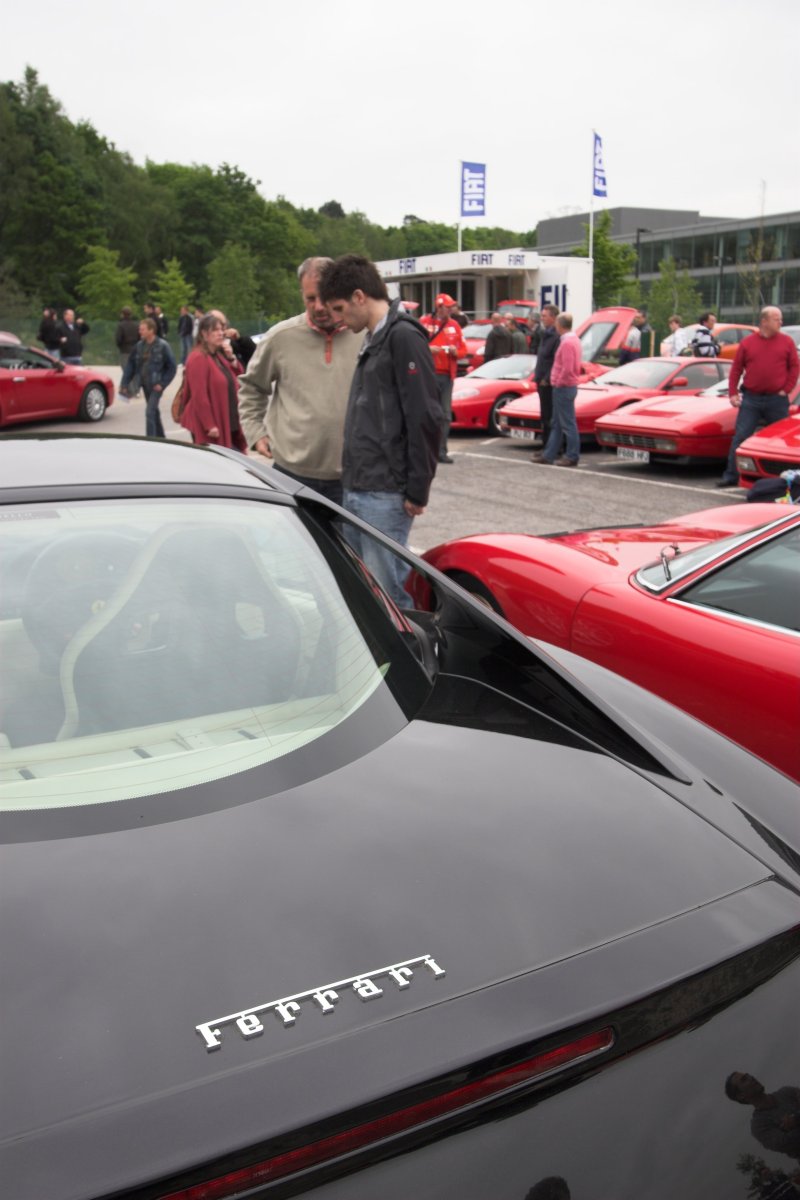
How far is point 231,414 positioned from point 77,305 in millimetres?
62514

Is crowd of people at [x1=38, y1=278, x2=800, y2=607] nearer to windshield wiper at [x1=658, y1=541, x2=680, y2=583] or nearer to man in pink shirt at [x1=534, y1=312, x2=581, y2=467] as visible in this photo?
windshield wiper at [x1=658, y1=541, x2=680, y2=583]

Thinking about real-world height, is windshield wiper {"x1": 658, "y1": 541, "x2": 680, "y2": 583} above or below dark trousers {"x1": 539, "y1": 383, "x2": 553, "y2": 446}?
below

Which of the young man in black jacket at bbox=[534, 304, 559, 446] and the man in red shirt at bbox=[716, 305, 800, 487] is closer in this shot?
the man in red shirt at bbox=[716, 305, 800, 487]

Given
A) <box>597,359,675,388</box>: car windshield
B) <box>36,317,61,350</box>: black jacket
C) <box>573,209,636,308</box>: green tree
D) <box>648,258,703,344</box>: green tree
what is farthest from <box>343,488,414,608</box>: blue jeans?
<box>573,209,636,308</box>: green tree

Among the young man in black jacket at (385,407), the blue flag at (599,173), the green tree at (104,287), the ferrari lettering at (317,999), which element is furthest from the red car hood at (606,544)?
the green tree at (104,287)

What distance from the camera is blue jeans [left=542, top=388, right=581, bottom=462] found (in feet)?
40.0

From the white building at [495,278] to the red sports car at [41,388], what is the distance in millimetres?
16322

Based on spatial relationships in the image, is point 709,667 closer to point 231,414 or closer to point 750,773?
point 750,773

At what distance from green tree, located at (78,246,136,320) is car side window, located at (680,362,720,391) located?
158 feet

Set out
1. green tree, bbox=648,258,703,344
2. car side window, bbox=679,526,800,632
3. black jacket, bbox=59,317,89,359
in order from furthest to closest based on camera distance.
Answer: green tree, bbox=648,258,703,344, black jacket, bbox=59,317,89,359, car side window, bbox=679,526,800,632

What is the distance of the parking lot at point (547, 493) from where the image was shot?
9.13 m

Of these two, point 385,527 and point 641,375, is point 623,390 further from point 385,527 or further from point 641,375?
point 385,527

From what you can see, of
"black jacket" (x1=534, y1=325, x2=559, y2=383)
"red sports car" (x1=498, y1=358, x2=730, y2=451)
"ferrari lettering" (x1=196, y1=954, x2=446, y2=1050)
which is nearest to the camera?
"ferrari lettering" (x1=196, y1=954, x2=446, y2=1050)

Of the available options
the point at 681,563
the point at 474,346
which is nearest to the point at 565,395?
the point at 681,563
